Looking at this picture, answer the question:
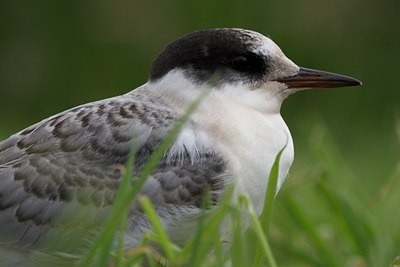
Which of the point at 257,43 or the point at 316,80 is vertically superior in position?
the point at 257,43

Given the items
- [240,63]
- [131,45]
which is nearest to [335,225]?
[240,63]

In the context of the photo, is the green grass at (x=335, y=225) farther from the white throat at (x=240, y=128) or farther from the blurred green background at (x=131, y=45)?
the blurred green background at (x=131, y=45)

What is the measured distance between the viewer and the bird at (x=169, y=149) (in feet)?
13.0

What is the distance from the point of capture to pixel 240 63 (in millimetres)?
4332

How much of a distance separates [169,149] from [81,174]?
33 cm

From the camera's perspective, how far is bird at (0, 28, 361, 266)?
13.0ft

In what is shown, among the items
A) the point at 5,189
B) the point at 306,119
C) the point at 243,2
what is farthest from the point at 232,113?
the point at 243,2

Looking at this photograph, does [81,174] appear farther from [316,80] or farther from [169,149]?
[316,80]

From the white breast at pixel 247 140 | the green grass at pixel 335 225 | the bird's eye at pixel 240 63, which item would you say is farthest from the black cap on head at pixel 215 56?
the green grass at pixel 335 225

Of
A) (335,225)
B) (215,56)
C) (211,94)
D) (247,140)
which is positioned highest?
(215,56)

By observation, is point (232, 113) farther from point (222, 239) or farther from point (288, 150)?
point (222, 239)

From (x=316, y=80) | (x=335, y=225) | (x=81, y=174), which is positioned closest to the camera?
(x=81, y=174)

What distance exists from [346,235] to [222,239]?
133 cm

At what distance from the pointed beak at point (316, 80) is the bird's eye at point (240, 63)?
19 cm
